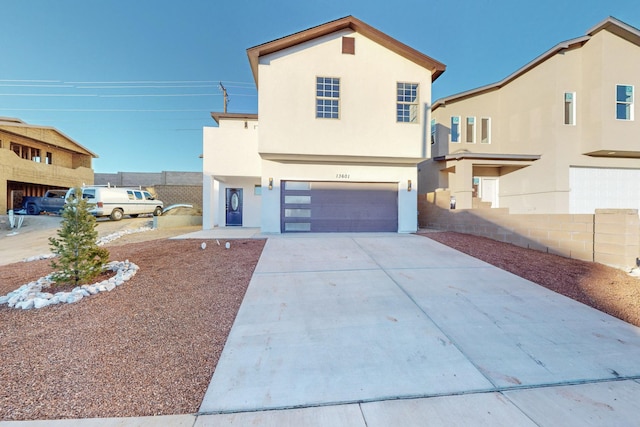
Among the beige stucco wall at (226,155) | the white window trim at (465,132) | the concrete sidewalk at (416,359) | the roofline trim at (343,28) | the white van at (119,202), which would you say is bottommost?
the concrete sidewalk at (416,359)

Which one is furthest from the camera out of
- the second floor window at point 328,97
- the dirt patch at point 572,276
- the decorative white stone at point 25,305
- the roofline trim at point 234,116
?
the roofline trim at point 234,116

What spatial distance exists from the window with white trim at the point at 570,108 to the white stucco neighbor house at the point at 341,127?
22.3 ft

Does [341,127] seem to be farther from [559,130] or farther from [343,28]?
[559,130]

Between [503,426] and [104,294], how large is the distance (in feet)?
17.2

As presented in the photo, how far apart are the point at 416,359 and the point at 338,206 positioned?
7.93m

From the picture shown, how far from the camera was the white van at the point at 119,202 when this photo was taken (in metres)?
15.1

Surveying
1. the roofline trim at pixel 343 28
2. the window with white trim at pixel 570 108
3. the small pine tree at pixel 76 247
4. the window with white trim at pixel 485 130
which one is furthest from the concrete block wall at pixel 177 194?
the window with white trim at pixel 570 108

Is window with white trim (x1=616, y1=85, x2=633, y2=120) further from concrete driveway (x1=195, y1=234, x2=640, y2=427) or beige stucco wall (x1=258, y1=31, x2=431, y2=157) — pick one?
concrete driveway (x1=195, y1=234, x2=640, y2=427)

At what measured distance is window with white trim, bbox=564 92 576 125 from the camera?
39.8ft

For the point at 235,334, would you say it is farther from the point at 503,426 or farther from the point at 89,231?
the point at 89,231

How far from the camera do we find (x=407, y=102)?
1012cm

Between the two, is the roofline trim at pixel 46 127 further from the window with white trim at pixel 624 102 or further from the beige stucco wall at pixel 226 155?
the window with white trim at pixel 624 102

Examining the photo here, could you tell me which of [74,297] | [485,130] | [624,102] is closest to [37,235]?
[74,297]

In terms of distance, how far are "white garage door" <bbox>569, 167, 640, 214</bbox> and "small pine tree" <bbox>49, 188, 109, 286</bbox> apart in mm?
16749
